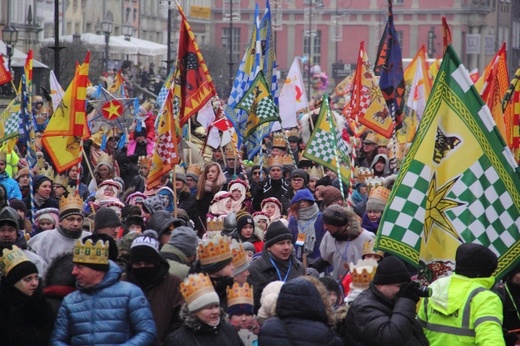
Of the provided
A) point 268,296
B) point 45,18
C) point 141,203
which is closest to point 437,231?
point 268,296

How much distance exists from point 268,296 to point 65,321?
101cm

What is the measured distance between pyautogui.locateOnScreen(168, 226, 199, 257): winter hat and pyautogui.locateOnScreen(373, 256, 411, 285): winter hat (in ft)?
5.97

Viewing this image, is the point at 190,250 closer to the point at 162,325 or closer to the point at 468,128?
the point at 162,325

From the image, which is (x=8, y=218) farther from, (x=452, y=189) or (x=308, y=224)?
(x=308, y=224)

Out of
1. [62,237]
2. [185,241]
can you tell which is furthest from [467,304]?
[62,237]

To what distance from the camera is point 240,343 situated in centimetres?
711

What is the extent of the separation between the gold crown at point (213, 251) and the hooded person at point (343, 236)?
2.36 m

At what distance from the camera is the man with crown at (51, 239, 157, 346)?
712 centimetres

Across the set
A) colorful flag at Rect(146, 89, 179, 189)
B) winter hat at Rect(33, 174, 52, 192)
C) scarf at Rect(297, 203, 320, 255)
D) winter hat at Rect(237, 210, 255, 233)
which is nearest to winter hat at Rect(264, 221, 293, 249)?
winter hat at Rect(237, 210, 255, 233)

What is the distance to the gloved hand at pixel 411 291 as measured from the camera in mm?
7020

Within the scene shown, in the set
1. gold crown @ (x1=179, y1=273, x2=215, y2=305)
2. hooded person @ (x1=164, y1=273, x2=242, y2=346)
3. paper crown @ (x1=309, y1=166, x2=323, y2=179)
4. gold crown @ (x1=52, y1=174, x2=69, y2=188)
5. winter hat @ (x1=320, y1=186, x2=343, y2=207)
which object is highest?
gold crown @ (x1=179, y1=273, x2=215, y2=305)

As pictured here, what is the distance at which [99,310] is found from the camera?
23.4 feet

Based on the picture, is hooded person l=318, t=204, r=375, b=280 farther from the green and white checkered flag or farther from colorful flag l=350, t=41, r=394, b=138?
colorful flag l=350, t=41, r=394, b=138

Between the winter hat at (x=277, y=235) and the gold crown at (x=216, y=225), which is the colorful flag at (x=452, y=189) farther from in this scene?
the gold crown at (x=216, y=225)
